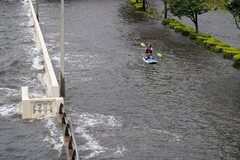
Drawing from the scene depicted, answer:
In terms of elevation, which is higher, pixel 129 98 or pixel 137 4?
pixel 137 4

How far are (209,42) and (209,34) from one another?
24.8 ft

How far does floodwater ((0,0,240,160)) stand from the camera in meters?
23.2

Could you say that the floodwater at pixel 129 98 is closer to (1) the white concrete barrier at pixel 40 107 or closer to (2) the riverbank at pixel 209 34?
(1) the white concrete barrier at pixel 40 107

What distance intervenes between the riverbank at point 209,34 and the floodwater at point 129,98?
952 millimetres

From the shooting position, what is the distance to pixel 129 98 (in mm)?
30797

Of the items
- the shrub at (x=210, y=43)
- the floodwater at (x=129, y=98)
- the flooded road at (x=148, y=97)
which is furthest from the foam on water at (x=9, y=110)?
the shrub at (x=210, y=43)

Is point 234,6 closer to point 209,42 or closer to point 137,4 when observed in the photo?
point 209,42

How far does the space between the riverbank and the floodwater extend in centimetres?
95

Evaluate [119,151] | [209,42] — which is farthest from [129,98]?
[209,42]

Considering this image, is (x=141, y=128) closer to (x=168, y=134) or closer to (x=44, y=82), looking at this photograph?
(x=168, y=134)

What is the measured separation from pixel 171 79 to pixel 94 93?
6.93m

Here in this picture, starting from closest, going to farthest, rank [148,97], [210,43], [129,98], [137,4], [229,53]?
[129,98] < [148,97] < [229,53] < [210,43] < [137,4]

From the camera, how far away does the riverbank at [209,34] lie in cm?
4261

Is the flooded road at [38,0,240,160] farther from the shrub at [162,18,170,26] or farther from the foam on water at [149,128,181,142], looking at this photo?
the shrub at [162,18,170,26]
